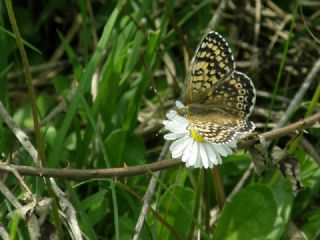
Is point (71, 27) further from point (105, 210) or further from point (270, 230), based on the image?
point (270, 230)

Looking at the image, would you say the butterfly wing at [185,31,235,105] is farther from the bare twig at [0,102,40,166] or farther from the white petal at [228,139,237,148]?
the bare twig at [0,102,40,166]

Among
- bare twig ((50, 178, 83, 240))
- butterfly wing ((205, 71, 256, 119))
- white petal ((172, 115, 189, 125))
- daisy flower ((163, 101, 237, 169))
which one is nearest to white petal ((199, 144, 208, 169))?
daisy flower ((163, 101, 237, 169))

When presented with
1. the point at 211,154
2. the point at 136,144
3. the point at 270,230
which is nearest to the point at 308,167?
the point at 270,230

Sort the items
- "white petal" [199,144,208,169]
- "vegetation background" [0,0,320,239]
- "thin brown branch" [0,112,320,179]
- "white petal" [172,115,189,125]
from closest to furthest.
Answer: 1. "thin brown branch" [0,112,320,179]
2. "white petal" [199,144,208,169]
3. "white petal" [172,115,189,125]
4. "vegetation background" [0,0,320,239]

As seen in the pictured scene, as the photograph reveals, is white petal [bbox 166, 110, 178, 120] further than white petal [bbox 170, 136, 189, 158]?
Yes

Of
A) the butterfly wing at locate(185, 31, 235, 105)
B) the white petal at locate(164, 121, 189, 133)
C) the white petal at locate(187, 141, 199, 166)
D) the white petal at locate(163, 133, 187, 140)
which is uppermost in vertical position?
the butterfly wing at locate(185, 31, 235, 105)

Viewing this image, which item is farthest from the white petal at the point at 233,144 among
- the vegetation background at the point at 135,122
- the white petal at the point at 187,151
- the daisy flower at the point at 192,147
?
the vegetation background at the point at 135,122
